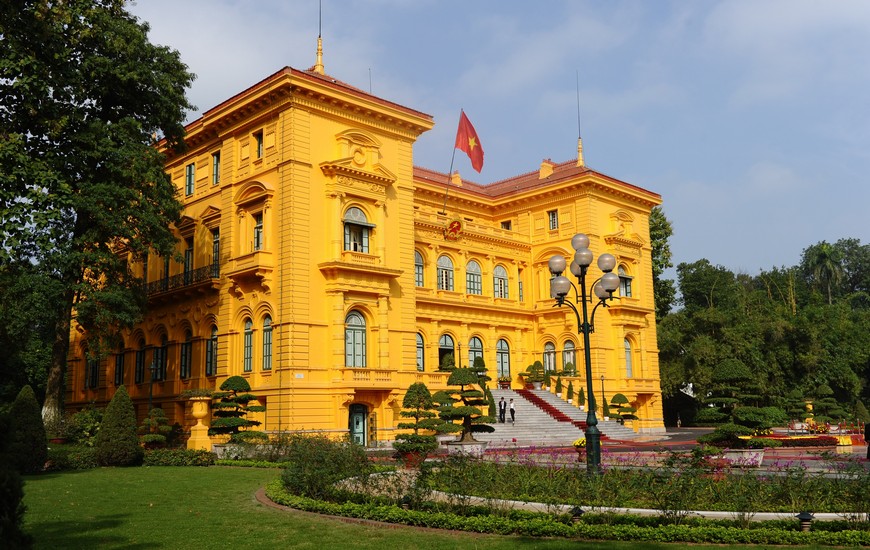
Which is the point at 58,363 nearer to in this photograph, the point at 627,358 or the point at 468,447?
the point at 468,447

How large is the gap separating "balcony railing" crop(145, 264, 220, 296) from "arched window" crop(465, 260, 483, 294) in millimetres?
14165

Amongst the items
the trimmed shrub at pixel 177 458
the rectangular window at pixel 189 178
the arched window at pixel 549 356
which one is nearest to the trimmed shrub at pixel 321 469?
the trimmed shrub at pixel 177 458

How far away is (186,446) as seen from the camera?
28062 millimetres

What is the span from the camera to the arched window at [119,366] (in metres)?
39.6

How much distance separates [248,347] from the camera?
104 feet

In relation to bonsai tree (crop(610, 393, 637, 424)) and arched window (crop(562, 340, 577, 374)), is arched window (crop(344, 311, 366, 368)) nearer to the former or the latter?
arched window (crop(562, 340, 577, 374))

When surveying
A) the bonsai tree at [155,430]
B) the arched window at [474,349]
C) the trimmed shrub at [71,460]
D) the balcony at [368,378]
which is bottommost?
the trimmed shrub at [71,460]

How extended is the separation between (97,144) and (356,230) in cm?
1034

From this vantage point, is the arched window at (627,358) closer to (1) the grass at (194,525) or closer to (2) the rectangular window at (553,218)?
(2) the rectangular window at (553,218)

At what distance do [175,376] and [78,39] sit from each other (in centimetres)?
1601

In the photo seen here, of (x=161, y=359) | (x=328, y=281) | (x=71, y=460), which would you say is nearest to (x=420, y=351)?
(x=328, y=281)

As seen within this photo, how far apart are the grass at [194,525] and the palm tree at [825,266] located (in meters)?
89.0

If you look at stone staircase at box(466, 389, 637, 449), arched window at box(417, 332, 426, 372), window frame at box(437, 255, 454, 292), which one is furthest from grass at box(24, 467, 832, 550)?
window frame at box(437, 255, 454, 292)

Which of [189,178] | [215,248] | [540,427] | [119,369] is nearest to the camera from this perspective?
[215,248]
